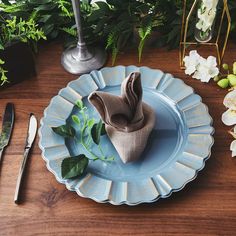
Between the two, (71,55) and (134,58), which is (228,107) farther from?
(71,55)

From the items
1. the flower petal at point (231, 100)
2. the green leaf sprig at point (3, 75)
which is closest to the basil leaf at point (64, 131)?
the green leaf sprig at point (3, 75)

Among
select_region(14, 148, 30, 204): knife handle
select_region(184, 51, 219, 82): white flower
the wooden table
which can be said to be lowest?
the wooden table

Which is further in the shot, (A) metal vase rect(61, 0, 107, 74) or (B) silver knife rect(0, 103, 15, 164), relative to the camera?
(A) metal vase rect(61, 0, 107, 74)

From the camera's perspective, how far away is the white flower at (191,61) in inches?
27.6

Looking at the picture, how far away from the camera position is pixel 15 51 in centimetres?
68

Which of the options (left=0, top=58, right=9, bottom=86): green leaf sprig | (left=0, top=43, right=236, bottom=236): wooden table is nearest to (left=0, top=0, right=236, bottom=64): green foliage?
(left=0, top=58, right=9, bottom=86): green leaf sprig

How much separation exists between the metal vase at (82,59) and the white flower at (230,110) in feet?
0.91

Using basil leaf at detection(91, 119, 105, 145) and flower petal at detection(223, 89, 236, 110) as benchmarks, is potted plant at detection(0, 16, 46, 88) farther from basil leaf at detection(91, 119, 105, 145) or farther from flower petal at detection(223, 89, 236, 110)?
flower petal at detection(223, 89, 236, 110)

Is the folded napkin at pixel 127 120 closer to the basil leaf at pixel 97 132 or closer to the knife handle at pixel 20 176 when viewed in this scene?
the basil leaf at pixel 97 132

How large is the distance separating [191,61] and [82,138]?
0.27 m

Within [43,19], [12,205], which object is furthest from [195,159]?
[43,19]

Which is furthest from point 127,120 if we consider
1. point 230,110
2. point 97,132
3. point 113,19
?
point 113,19

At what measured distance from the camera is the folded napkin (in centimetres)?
54

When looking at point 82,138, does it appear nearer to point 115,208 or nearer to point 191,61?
point 115,208
